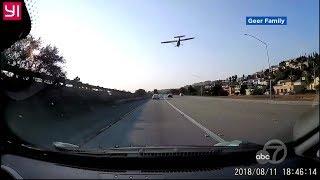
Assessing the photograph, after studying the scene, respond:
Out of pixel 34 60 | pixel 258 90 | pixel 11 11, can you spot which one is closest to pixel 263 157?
pixel 258 90

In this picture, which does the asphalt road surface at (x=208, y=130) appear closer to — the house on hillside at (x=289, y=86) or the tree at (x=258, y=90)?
the house on hillside at (x=289, y=86)

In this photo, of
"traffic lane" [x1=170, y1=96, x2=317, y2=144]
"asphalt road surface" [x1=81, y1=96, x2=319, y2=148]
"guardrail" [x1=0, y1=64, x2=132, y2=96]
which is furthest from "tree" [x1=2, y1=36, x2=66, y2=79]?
"traffic lane" [x1=170, y1=96, x2=317, y2=144]

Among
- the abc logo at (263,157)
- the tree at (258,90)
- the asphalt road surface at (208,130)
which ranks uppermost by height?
the tree at (258,90)

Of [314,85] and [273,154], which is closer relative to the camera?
[273,154]

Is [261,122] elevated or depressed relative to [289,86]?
depressed

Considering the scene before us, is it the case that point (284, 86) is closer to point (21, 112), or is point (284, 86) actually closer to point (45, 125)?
point (21, 112)
